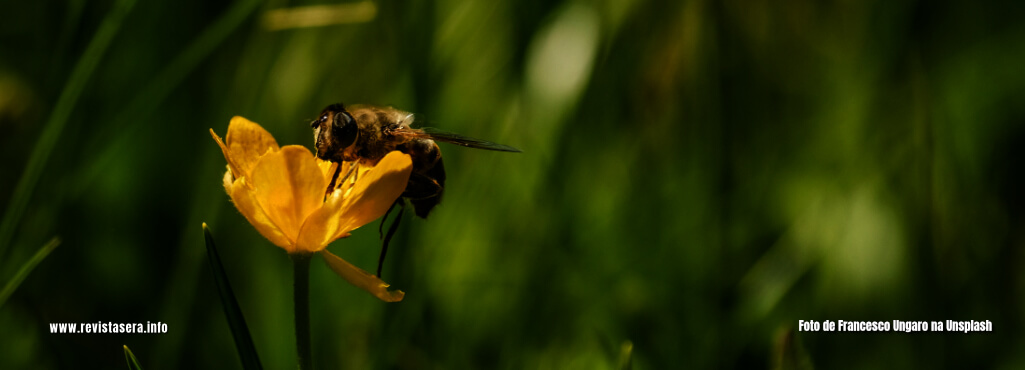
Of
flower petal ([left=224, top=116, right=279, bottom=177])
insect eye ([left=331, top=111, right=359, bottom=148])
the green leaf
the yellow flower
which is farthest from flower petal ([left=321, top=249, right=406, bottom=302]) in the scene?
insect eye ([left=331, top=111, right=359, bottom=148])

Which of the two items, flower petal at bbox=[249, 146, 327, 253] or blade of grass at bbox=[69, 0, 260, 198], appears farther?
blade of grass at bbox=[69, 0, 260, 198]

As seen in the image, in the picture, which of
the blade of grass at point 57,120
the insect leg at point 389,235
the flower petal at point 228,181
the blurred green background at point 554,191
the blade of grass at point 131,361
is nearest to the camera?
the blade of grass at point 131,361

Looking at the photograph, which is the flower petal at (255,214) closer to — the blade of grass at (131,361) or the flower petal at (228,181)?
the flower petal at (228,181)

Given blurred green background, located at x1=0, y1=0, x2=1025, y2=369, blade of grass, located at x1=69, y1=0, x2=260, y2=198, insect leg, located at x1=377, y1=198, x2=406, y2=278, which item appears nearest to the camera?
insect leg, located at x1=377, y1=198, x2=406, y2=278

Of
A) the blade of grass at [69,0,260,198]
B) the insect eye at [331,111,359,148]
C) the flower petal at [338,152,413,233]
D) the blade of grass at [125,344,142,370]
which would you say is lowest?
the blade of grass at [125,344,142,370]

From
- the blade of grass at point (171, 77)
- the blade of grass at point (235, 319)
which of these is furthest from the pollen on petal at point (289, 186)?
the blade of grass at point (171, 77)

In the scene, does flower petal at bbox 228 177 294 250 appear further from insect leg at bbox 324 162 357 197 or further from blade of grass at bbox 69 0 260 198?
blade of grass at bbox 69 0 260 198

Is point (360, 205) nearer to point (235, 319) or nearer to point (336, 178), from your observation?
point (235, 319)

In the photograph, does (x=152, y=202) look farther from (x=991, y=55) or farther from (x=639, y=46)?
(x=991, y=55)
